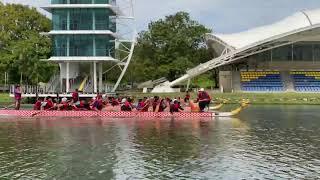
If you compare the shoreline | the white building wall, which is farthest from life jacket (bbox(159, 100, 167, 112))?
the white building wall

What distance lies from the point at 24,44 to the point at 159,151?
182ft

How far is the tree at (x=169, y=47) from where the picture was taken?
7838 centimetres

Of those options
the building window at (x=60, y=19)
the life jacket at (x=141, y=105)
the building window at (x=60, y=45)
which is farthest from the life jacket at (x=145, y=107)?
A: the building window at (x=60, y=19)

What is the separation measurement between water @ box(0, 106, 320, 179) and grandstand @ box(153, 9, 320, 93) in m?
40.0

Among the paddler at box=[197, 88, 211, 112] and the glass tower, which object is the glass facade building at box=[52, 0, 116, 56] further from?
the paddler at box=[197, 88, 211, 112]

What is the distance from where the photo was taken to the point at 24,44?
72188 millimetres

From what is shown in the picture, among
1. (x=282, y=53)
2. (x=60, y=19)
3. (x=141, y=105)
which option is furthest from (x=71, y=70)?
(x=282, y=53)

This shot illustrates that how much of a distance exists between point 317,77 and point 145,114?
152 feet

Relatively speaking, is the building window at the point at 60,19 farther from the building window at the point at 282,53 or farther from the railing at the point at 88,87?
the building window at the point at 282,53

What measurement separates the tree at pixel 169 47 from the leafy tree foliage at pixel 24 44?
13898 mm

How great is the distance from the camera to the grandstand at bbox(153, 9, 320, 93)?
7088 cm

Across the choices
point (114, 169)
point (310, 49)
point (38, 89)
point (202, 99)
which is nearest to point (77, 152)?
point (114, 169)

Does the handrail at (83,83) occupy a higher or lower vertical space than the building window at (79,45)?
lower

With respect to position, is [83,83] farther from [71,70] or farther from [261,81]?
[261,81]
